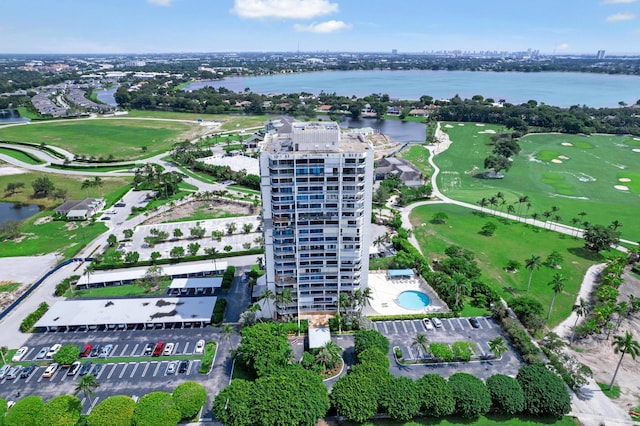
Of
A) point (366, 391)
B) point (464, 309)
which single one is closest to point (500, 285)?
point (464, 309)

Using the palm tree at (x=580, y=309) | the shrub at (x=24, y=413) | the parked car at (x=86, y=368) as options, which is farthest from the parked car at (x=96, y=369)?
the palm tree at (x=580, y=309)

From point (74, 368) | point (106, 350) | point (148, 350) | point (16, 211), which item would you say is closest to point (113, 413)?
point (148, 350)

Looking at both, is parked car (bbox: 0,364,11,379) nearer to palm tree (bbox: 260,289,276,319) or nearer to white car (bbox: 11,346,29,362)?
white car (bbox: 11,346,29,362)

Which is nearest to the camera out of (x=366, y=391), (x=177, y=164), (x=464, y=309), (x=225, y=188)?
(x=366, y=391)

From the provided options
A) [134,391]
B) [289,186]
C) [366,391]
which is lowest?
[134,391]

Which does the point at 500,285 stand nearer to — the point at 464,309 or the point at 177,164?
the point at 464,309

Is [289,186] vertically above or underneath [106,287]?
above
